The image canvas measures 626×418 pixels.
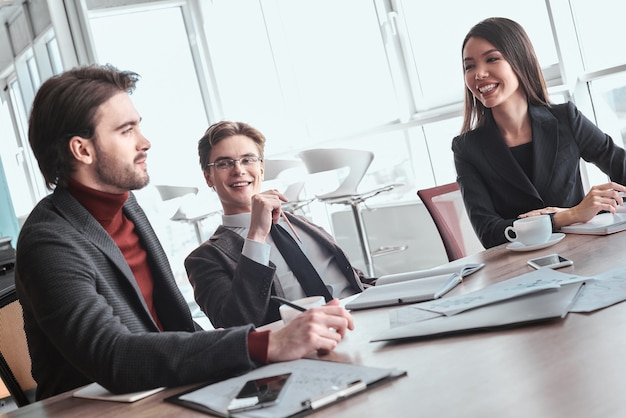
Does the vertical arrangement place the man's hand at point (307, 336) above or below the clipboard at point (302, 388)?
above

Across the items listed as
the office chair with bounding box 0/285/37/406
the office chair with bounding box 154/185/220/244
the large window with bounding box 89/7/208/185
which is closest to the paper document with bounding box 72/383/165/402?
the office chair with bounding box 0/285/37/406

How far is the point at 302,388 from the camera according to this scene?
3.54 feet

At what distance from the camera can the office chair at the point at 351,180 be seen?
15.7 feet

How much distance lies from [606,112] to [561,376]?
3653 millimetres

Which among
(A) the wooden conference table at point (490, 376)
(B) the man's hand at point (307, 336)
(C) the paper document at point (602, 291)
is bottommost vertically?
(A) the wooden conference table at point (490, 376)

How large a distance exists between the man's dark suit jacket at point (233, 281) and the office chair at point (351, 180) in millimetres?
2415

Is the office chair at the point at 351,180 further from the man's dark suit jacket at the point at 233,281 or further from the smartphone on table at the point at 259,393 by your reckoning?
the smartphone on table at the point at 259,393

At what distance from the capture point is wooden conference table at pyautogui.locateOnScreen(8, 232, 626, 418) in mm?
856

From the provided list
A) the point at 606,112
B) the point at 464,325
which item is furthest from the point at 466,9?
the point at 464,325

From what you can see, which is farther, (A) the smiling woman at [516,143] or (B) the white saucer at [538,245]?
(A) the smiling woman at [516,143]

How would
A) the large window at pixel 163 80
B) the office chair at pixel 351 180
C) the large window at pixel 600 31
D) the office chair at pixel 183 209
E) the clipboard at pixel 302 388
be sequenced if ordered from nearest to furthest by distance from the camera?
the clipboard at pixel 302 388 → the large window at pixel 600 31 → the office chair at pixel 351 180 → the office chair at pixel 183 209 → the large window at pixel 163 80

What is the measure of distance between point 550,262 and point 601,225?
36 centimetres

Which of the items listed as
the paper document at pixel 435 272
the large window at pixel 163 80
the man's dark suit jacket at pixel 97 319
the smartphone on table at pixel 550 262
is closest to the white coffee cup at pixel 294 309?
the man's dark suit jacket at pixel 97 319

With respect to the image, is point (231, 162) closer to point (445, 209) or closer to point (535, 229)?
point (445, 209)
